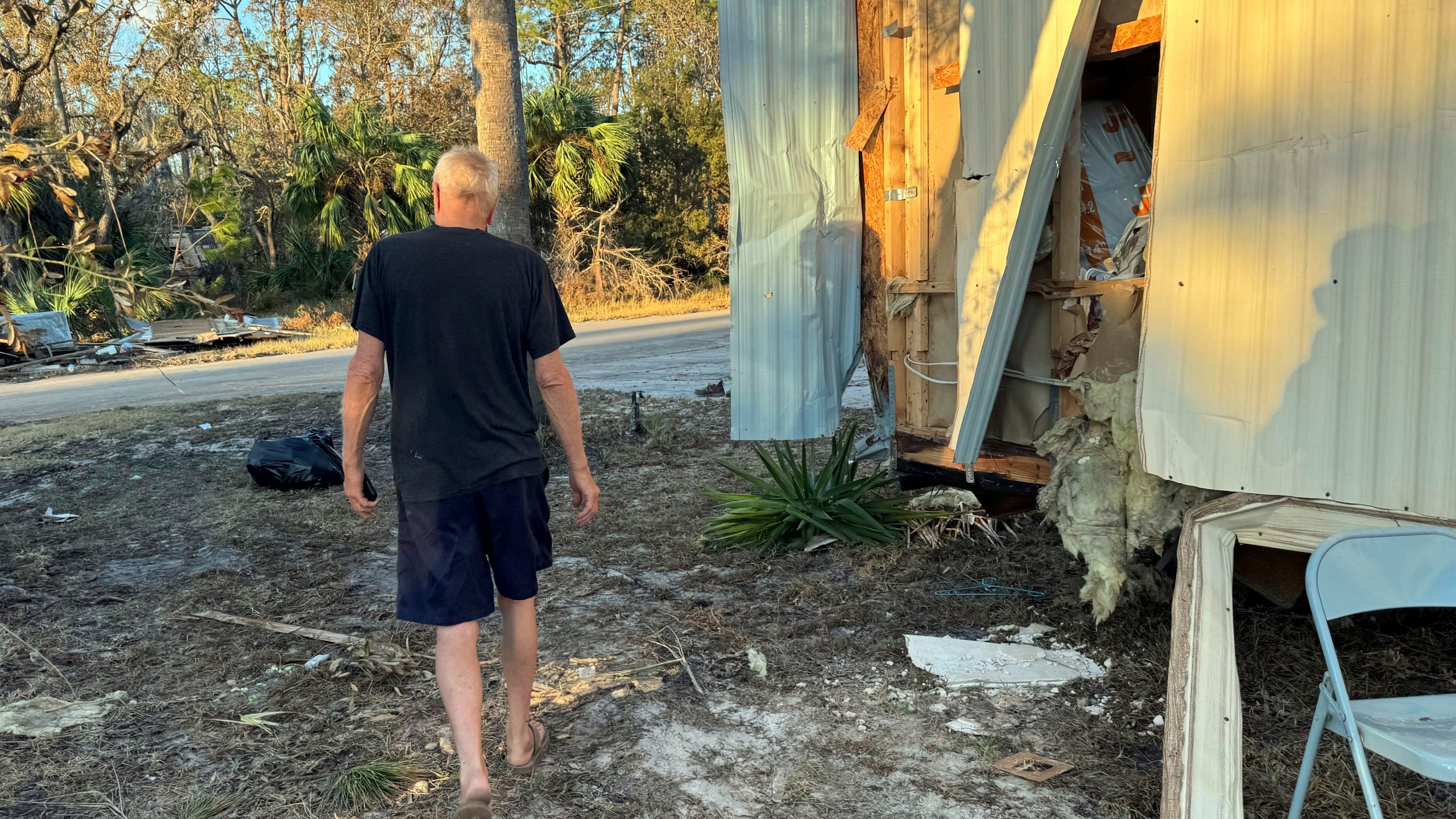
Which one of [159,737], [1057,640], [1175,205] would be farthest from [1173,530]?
[159,737]

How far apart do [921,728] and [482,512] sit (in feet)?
5.25

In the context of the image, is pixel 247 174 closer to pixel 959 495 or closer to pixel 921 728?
pixel 959 495

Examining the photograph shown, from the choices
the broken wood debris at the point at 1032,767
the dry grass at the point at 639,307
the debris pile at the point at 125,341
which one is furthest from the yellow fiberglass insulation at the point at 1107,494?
the dry grass at the point at 639,307

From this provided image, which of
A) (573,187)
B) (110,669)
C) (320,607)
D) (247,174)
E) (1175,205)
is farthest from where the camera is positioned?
(247,174)

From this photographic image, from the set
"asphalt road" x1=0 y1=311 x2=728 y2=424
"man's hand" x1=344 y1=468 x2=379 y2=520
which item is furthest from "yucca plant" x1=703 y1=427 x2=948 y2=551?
"asphalt road" x1=0 y1=311 x2=728 y2=424

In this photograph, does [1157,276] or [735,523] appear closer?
[1157,276]

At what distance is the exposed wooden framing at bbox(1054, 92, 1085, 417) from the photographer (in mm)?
4461

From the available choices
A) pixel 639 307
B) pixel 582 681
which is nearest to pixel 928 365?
pixel 582 681

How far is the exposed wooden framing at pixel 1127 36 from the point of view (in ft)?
13.1

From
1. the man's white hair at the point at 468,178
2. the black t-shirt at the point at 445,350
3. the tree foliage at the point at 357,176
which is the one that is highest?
the tree foliage at the point at 357,176

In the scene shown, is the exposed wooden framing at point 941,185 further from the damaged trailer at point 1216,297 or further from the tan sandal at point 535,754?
the tan sandal at point 535,754

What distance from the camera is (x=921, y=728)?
133 inches

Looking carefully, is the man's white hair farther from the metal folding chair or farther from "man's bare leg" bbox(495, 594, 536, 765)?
the metal folding chair

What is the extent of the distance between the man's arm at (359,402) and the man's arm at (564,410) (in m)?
0.45
